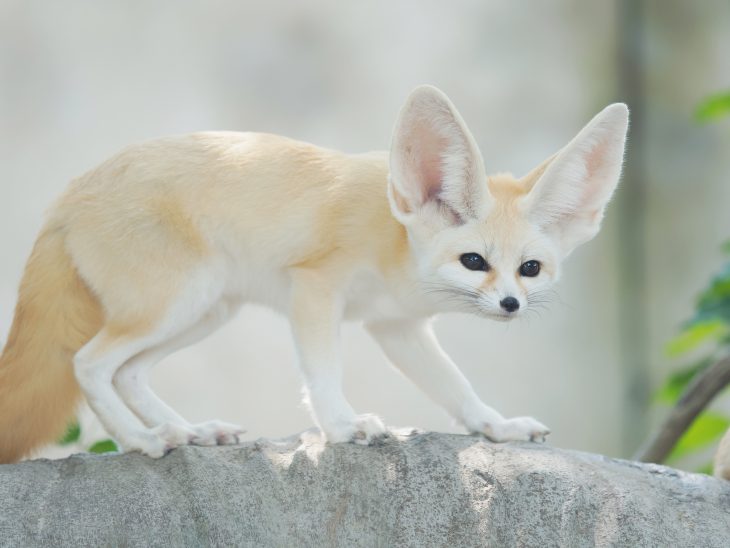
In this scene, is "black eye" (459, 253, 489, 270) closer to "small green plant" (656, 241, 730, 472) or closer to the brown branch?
the brown branch

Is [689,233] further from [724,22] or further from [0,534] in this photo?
[0,534]

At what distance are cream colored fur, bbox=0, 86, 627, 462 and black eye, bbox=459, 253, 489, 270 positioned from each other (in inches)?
0.6

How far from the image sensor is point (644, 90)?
6262mm

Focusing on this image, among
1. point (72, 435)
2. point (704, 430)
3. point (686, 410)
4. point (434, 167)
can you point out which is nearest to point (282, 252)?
point (434, 167)

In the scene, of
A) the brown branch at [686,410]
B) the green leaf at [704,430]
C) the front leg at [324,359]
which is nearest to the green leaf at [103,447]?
the front leg at [324,359]

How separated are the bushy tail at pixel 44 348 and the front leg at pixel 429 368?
755mm

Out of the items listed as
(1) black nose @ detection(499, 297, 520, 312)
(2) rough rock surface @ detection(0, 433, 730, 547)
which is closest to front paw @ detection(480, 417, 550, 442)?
(2) rough rock surface @ detection(0, 433, 730, 547)

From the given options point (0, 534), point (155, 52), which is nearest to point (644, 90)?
point (155, 52)

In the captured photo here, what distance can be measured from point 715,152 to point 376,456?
4.33 meters

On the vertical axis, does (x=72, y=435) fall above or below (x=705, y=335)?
above

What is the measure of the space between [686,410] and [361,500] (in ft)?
4.22

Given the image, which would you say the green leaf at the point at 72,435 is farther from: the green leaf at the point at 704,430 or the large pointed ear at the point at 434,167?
the green leaf at the point at 704,430

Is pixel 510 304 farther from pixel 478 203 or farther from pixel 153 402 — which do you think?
pixel 153 402

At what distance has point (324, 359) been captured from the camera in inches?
98.5
